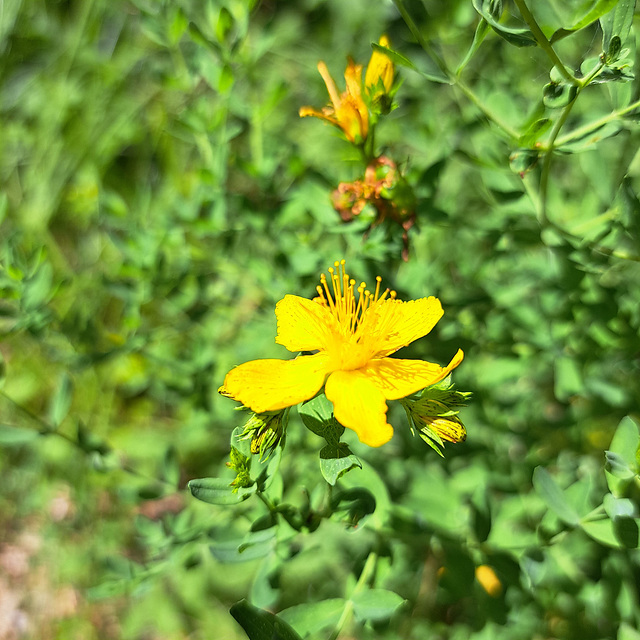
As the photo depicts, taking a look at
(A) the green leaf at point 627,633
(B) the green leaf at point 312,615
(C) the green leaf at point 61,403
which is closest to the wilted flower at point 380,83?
(B) the green leaf at point 312,615

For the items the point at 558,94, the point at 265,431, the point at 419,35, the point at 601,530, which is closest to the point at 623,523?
the point at 601,530

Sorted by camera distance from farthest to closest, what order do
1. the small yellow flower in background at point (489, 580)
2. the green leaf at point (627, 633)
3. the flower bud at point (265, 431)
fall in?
the small yellow flower in background at point (489, 580) → the green leaf at point (627, 633) → the flower bud at point (265, 431)

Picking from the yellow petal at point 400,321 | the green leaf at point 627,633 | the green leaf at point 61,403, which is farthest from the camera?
the green leaf at point 61,403

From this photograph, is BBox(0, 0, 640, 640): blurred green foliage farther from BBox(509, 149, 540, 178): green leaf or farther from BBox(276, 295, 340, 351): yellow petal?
BBox(276, 295, 340, 351): yellow petal

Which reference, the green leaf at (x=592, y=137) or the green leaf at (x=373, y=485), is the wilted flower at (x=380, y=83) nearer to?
the green leaf at (x=592, y=137)

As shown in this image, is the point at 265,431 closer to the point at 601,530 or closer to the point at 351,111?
the point at 351,111

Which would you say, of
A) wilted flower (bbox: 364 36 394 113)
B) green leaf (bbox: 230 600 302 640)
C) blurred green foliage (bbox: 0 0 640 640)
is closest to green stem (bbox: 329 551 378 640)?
blurred green foliage (bbox: 0 0 640 640)

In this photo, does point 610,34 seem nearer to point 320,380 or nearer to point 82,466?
point 320,380

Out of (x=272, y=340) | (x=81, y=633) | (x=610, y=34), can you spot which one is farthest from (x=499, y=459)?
(x=81, y=633)
